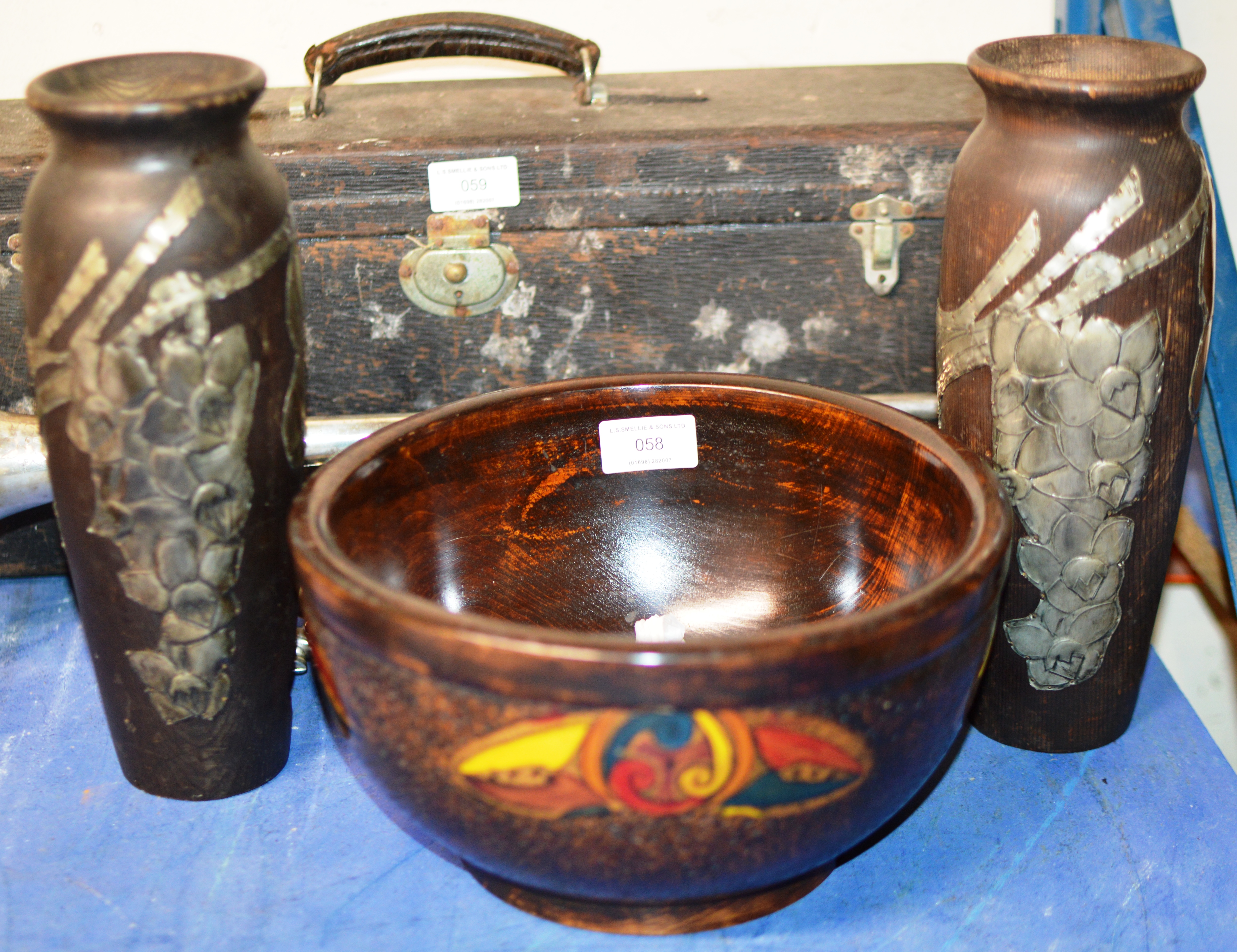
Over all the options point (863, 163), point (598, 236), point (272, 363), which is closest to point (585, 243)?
point (598, 236)

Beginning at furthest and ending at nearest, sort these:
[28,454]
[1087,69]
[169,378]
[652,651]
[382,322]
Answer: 1. [382,322]
2. [28,454]
3. [1087,69]
4. [169,378]
5. [652,651]

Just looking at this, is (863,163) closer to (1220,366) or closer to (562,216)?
(562,216)

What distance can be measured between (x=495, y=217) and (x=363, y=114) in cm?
17

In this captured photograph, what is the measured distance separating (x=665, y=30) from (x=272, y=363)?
0.86m

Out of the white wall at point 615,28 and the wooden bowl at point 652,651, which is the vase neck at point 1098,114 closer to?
the wooden bowl at point 652,651

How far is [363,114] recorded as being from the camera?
105cm

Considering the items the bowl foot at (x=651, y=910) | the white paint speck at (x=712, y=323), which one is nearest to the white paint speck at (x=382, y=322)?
the white paint speck at (x=712, y=323)

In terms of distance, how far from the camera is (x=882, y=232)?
0.99m

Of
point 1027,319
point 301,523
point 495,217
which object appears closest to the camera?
point 301,523

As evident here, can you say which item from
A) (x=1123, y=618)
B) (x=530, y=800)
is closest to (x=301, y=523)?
(x=530, y=800)

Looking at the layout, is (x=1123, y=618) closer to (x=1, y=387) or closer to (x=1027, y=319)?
(x=1027, y=319)

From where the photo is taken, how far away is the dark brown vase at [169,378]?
2.08 feet

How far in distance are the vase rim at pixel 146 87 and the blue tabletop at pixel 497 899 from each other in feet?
1.42
